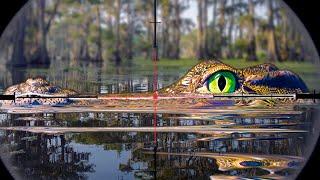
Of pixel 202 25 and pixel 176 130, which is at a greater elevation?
pixel 202 25

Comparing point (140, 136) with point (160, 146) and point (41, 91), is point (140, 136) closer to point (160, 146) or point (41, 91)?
point (160, 146)

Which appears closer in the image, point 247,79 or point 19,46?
point 19,46

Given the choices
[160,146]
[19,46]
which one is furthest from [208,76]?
[19,46]

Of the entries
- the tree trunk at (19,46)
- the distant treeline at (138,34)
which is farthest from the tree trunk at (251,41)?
the tree trunk at (19,46)

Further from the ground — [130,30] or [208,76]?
[130,30]

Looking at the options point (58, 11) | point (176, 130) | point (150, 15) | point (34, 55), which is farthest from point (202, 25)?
point (34, 55)

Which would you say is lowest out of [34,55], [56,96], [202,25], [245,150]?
[245,150]

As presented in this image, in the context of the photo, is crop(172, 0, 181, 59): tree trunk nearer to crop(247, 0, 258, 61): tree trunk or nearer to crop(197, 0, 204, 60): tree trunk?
crop(197, 0, 204, 60): tree trunk

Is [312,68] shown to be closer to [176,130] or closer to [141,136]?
[176,130]

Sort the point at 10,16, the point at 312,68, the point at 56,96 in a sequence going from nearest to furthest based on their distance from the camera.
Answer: the point at 10,16, the point at 312,68, the point at 56,96
